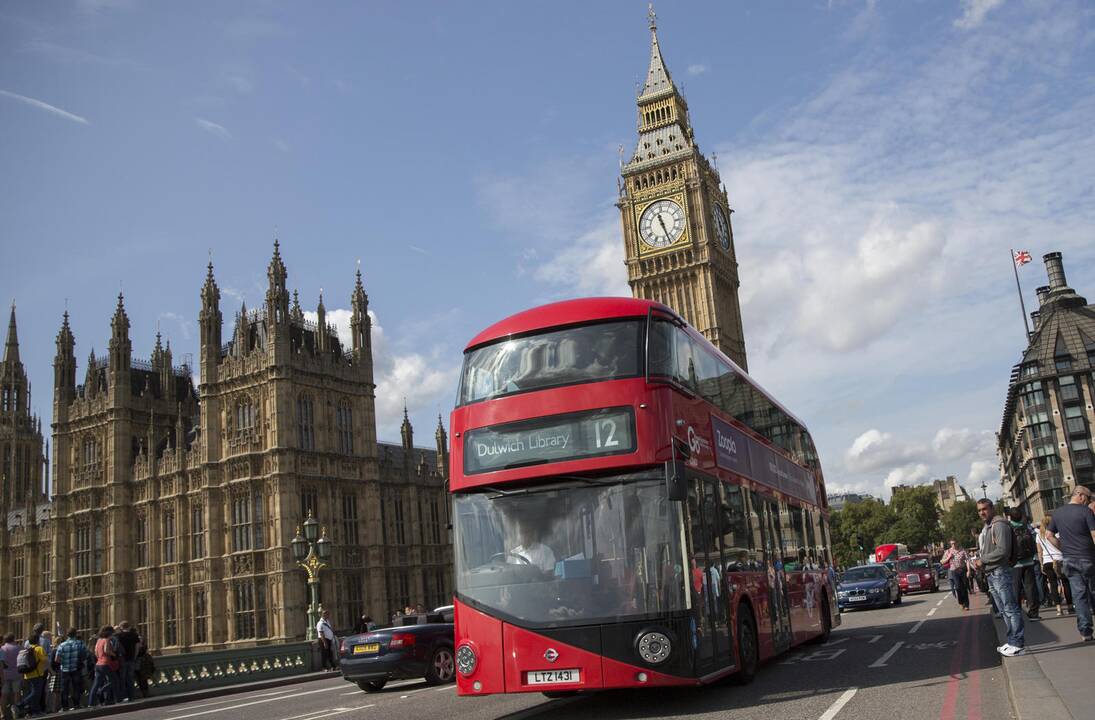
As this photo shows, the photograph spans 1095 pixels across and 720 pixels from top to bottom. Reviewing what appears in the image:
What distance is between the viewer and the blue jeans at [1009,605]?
11195mm

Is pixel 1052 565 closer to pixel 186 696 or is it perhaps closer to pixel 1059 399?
pixel 186 696

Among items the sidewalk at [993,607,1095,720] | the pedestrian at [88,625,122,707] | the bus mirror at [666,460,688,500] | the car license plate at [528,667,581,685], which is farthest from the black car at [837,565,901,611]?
the bus mirror at [666,460,688,500]

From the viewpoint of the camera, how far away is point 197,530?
49125mm

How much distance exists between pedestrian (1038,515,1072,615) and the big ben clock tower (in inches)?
2261

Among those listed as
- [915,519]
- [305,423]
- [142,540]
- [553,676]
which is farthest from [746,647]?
[915,519]

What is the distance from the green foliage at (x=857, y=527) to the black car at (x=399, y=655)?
95210mm

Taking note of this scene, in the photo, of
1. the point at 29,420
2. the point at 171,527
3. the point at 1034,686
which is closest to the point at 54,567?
the point at 171,527

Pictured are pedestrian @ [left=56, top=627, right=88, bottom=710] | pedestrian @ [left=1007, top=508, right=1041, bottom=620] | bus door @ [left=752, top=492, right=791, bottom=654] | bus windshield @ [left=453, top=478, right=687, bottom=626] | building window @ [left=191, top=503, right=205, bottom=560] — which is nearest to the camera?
bus windshield @ [left=453, top=478, right=687, bottom=626]

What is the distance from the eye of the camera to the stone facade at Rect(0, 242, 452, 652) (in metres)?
45.6

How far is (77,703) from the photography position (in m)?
20.9

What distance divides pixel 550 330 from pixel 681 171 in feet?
231

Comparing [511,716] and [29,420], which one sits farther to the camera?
[29,420]

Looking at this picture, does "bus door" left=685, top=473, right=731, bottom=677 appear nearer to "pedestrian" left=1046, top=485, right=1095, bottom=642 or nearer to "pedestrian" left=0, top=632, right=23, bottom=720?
"pedestrian" left=1046, top=485, right=1095, bottom=642

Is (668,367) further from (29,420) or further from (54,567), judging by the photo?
(29,420)
